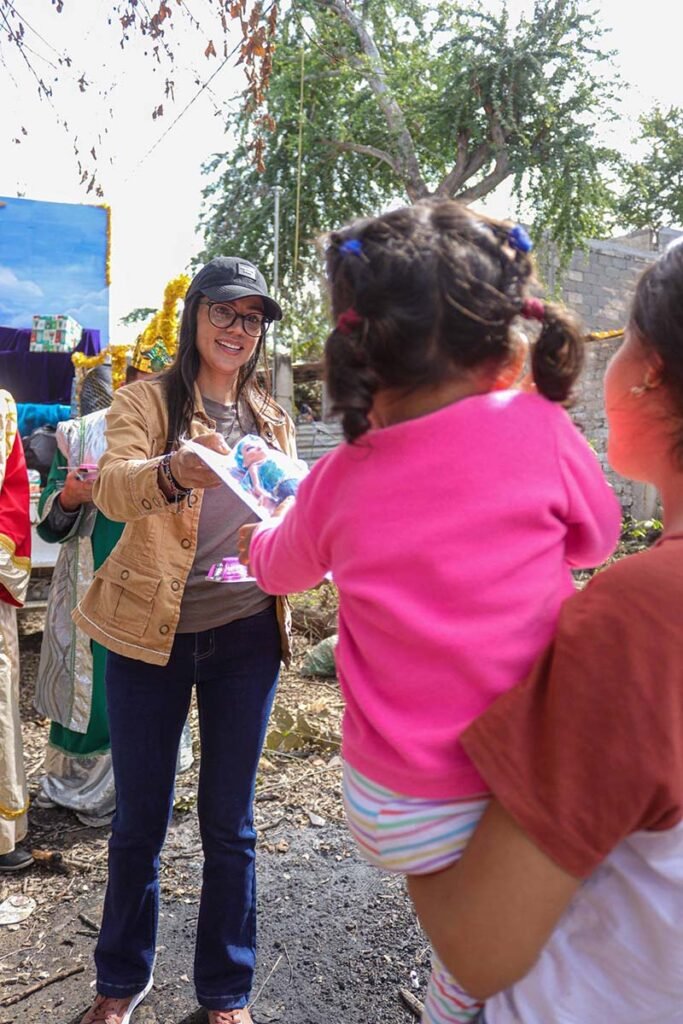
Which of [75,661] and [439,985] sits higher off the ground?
[439,985]

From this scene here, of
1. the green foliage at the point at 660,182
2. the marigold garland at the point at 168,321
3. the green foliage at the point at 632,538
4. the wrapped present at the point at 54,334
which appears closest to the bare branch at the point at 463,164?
the green foliage at the point at 660,182

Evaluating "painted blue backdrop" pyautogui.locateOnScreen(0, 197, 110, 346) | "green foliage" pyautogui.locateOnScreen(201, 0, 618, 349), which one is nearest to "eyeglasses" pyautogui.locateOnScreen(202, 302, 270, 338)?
"painted blue backdrop" pyautogui.locateOnScreen(0, 197, 110, 346)

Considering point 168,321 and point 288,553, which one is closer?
point 288,553

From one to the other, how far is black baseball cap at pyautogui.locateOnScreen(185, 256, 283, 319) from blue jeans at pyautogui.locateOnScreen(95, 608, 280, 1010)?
0.89 meters

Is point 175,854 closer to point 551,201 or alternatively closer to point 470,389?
point 470,389

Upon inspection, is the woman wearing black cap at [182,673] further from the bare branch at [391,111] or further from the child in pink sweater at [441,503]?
the bare branch at [391,111]

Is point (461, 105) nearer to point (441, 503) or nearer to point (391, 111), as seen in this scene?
point (391, 111)

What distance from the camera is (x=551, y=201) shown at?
16.4 meters

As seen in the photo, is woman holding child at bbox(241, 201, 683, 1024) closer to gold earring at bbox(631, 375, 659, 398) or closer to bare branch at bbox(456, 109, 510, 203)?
gold earring at bbox(631, 375, 659, 398)

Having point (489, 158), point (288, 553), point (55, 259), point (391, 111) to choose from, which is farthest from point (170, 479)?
point (489, 158)

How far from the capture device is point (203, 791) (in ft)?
7.32

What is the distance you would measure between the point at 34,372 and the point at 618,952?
8.32m

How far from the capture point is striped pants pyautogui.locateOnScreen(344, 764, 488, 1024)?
97 cm

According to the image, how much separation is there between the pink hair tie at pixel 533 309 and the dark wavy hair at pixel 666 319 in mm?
117
